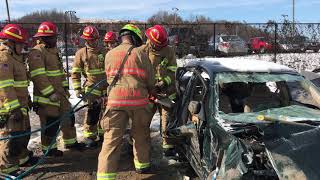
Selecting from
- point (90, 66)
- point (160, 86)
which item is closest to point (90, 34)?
point (90, 66)

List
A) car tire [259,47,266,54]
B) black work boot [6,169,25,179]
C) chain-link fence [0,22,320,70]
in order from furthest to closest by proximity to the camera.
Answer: car tire [259,47,266,54] < chain-link fence [0,22,320,70] < black work boot [6,169,25,179]

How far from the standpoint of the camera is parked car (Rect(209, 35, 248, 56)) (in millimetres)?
19837

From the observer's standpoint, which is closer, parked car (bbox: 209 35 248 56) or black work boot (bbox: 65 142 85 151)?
black work boot (bbox: 65 142 85 151)

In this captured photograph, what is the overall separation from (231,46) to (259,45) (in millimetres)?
4322

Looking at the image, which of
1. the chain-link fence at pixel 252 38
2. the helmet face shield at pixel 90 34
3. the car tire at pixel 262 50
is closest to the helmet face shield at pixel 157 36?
the helmet face shield at pixel 90 34

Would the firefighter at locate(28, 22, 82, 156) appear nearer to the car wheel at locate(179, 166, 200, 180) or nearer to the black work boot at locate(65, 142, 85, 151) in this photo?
the black work boot at locate(65, 142, 85, 151)

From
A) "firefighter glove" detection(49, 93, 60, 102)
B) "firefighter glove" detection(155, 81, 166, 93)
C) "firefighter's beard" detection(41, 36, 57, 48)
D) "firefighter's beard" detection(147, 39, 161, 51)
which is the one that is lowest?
"firefighter glove" detection(49, 93, 60, 102)

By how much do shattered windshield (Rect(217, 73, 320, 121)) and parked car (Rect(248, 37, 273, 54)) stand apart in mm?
10982

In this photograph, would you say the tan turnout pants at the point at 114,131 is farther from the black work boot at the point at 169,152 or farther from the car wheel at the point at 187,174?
the black work boot at the point at 169,152

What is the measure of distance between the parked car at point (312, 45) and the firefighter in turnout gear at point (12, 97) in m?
12.7

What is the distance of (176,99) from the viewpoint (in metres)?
6.24

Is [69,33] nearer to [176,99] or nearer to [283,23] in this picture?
[283,23]

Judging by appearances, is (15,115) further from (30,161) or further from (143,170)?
(143,170)

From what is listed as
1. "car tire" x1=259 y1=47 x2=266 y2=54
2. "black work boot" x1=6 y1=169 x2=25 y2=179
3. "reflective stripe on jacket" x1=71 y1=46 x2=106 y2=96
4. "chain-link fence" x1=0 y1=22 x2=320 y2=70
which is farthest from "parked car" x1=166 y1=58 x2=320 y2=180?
"car tire" x1=259 y1=47 x2=266 y2=54
